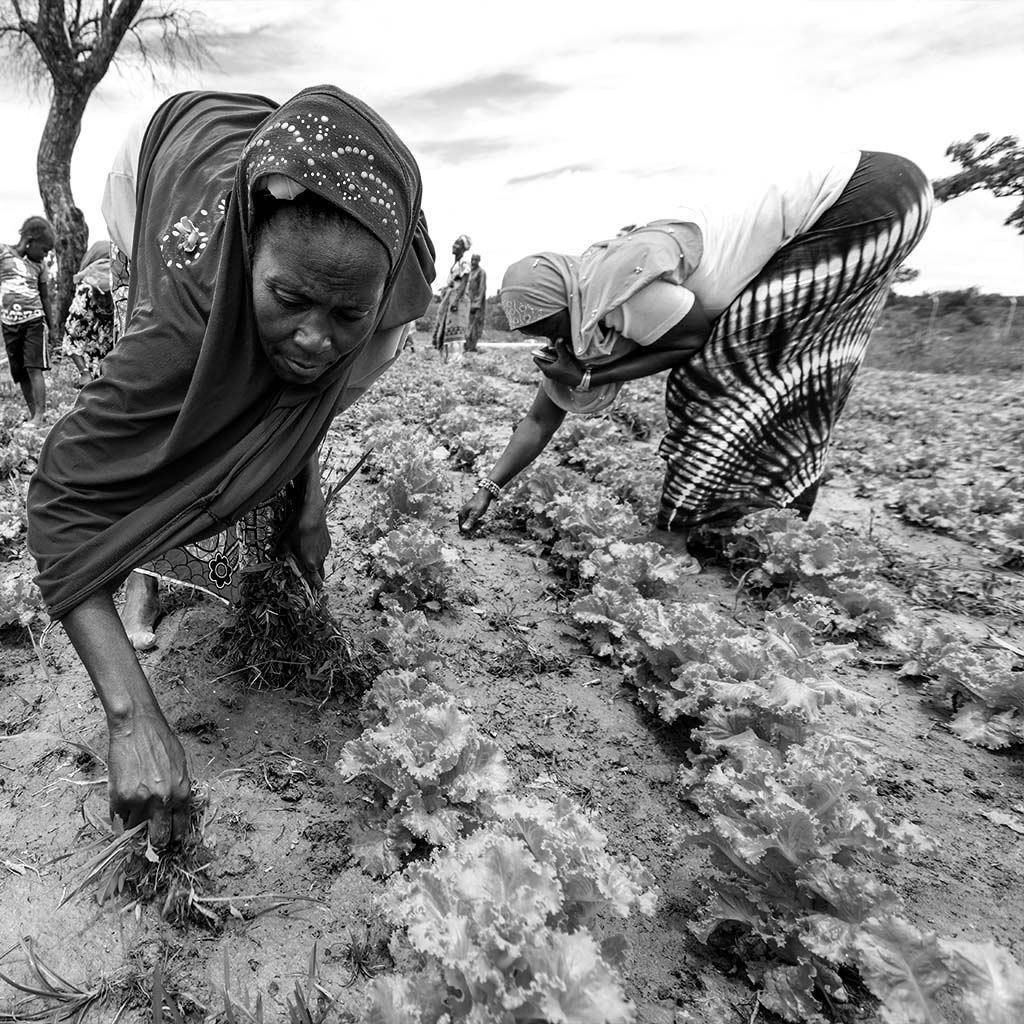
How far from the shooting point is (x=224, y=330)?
168 centimetres

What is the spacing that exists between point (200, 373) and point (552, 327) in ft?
7.02

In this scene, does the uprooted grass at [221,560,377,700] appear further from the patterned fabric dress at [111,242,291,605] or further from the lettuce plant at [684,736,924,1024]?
the lettuce plant at [684,736,924,1024]

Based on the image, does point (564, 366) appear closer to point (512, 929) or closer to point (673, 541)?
point (673, 541)

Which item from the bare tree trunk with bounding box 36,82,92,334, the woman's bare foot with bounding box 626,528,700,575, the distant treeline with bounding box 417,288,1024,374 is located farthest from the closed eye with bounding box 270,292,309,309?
the distant treeline with bounding box 417,288,1024,374

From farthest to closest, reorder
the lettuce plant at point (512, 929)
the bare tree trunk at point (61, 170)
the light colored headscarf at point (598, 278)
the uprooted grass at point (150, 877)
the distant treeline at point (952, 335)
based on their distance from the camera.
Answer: the distant treeline at point (952, 335)
the bare tree trunk at point (61, 170)
the light colored headscarf at point (598, 278)
the uprooted grass at point (150, 877)
the lettuce plant at point (512, 929)

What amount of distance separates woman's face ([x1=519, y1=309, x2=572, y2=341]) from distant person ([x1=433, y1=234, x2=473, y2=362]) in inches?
393

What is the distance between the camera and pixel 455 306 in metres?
13.6

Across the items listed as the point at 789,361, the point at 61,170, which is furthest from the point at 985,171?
the point at 61,170

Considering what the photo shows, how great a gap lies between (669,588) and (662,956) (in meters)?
1.80

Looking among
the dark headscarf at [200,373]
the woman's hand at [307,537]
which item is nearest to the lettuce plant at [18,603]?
the woman's hand at [307,537]

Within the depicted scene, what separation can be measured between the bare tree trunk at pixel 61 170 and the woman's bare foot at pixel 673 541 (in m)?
12.5

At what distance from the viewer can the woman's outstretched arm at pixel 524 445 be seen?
3.79 m

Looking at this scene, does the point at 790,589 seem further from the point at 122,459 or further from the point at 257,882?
the point at 122,459

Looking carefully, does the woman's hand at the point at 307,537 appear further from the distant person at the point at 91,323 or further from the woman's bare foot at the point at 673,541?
the woman's bare foot at the point at 673,541
